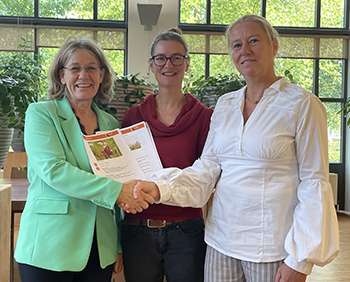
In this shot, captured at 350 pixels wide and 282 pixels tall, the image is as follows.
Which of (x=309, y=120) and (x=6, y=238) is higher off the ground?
(x=309, y=120)

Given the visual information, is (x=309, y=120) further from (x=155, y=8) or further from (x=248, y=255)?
(x=155, y=8)

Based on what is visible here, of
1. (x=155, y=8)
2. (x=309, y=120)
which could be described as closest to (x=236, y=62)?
(x=309, y=120)

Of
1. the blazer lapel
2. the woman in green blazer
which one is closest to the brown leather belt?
the woman in green blazer

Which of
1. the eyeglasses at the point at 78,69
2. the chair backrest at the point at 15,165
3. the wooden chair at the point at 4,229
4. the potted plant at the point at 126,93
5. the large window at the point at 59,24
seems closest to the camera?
the eyeglasses at the point at 78,69

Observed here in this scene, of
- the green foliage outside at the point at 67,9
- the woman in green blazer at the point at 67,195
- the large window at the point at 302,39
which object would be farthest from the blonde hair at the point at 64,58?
the green foliage outside at the point at 67,9

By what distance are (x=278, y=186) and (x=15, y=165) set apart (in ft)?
7.95

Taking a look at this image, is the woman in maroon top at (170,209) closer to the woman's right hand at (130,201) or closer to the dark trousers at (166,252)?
the dark trousers at (166,252)

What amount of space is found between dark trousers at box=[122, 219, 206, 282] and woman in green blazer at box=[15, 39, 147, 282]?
9 centimetres

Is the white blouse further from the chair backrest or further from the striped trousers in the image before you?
the chair backrest

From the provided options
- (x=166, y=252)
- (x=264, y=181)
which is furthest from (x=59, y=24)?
(x=264, y=181)

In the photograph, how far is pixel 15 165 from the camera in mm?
3463

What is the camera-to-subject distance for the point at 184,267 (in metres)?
1.80

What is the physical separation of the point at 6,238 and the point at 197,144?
0.85 metres

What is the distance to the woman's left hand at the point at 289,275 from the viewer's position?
1451mm
